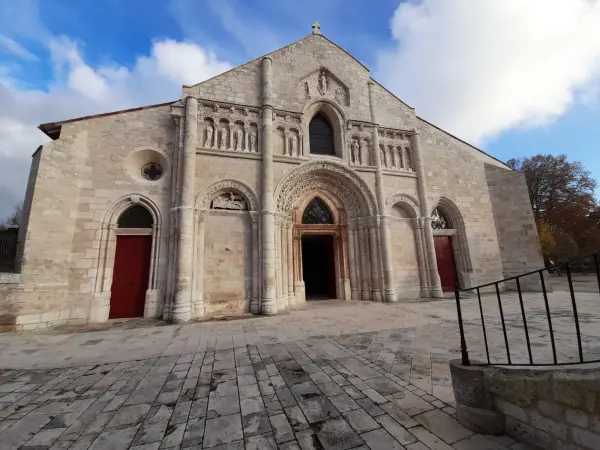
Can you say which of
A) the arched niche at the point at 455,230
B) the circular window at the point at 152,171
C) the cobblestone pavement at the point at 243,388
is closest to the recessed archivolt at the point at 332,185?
the arched niche at the point at 455,230

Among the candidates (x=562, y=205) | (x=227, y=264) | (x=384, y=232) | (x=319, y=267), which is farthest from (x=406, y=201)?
(x=562, y=205)

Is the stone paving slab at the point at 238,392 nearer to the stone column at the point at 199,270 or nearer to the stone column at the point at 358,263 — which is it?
the stone column at the point at 199,270

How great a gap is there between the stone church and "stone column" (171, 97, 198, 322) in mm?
44

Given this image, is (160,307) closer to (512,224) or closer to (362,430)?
(362,430)

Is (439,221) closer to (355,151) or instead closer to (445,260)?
(445,260)

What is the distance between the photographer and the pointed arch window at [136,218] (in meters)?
8.55

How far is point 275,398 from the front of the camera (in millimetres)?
2930

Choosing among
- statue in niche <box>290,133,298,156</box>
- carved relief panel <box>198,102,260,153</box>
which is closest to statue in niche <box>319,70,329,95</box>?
statue in niche <box>290,133,298,156</box>

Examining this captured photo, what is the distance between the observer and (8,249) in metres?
7.48

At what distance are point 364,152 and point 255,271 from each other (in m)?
7.23

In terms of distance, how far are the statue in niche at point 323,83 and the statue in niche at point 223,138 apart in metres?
5.01

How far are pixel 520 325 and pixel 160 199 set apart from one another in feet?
35.6

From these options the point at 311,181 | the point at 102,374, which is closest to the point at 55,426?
the point at 102,374

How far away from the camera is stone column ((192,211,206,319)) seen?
318 inches
